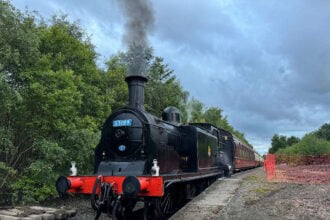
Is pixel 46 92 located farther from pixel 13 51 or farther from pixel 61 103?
pixel 13 51

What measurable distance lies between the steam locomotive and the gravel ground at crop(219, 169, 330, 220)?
1519 millimetres

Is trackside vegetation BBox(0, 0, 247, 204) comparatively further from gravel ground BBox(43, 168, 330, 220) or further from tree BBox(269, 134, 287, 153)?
tree BBox(269, 134, 287, 153)

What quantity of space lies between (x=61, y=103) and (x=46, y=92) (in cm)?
65

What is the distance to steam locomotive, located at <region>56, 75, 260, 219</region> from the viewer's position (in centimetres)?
686

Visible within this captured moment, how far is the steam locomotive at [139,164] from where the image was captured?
22.5ft

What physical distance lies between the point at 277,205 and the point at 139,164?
3.68 m

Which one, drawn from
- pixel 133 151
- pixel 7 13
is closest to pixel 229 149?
pixel 133 151

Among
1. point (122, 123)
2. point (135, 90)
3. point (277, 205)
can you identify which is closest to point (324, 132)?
point (277, 205)

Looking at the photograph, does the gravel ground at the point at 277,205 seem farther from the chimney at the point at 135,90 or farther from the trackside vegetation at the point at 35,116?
the trackside vegetation at the point at 35,116

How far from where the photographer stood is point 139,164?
7.88m

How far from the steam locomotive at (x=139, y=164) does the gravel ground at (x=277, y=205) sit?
4.98 ft

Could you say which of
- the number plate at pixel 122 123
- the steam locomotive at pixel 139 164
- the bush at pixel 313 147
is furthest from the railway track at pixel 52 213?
the bush at pixel 313 147

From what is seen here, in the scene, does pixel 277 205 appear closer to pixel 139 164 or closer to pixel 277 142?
pixel 139 164

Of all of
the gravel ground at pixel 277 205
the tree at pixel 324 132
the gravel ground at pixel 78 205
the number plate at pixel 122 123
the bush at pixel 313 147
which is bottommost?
the gravel ground at pixel 78 205
